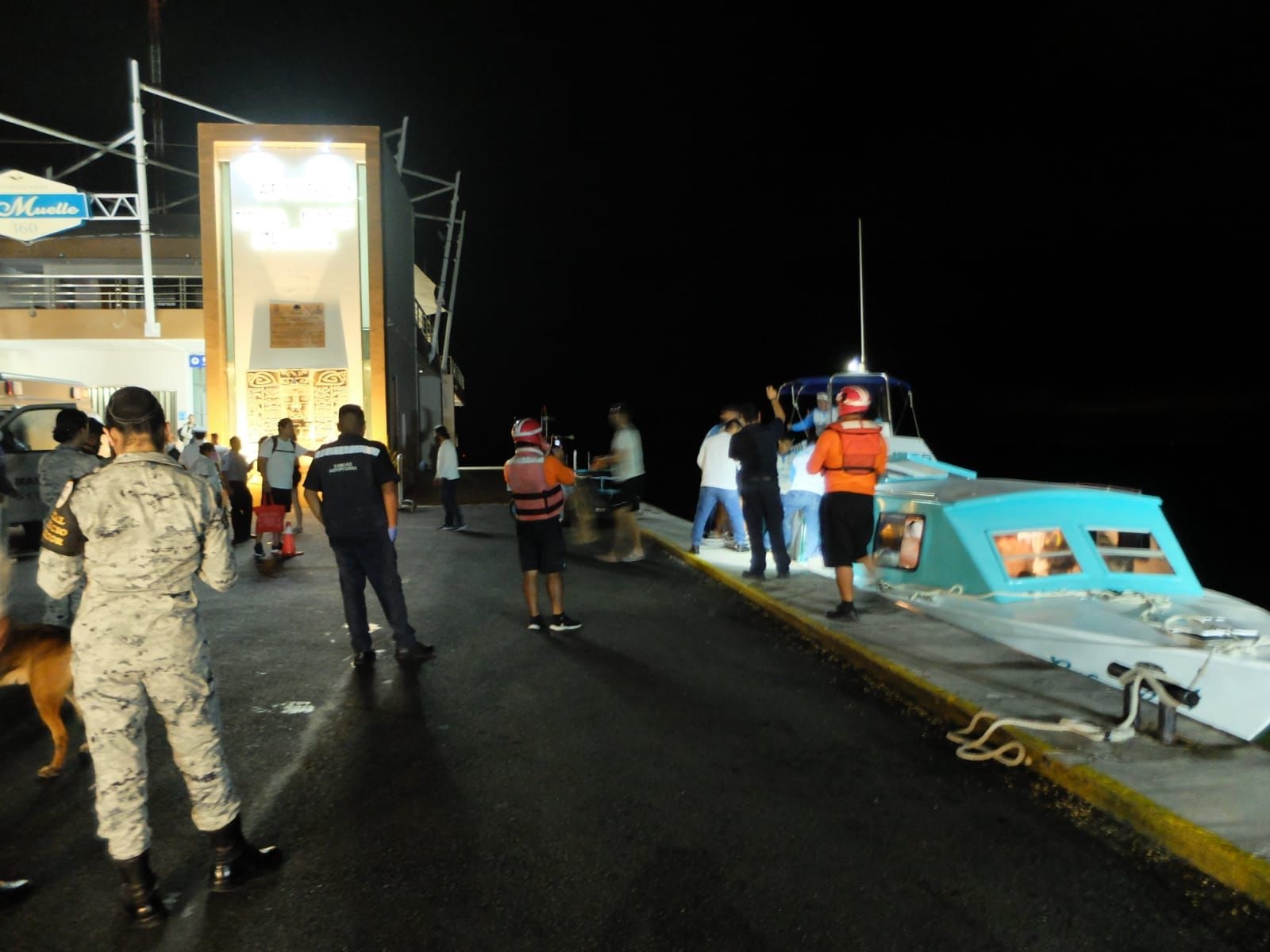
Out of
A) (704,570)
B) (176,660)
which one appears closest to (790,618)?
(704,570)

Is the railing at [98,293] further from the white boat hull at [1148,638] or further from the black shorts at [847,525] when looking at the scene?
the white boat hull at [1148,638]

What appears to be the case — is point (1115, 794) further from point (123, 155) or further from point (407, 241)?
point (407, 241)

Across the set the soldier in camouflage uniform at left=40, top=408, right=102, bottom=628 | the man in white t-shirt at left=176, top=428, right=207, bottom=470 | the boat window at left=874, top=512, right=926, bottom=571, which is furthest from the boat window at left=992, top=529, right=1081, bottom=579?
the man in white t-shirt at left=176, top=428, right=207, bottom=470

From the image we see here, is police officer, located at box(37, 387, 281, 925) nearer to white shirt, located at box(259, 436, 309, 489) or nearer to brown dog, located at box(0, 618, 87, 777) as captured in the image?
brown dog, located at box(0, 618, 87, 777)

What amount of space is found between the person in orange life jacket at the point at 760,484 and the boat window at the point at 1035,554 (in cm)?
248

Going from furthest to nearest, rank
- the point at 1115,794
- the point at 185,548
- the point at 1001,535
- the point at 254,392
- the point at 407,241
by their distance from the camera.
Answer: the point at 407,241 < the point at 254,392 < the point at 1001,535 < the point at 1115,794 < the point at 185,548

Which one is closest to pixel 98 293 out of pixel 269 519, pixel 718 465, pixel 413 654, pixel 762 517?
pixel 269 519

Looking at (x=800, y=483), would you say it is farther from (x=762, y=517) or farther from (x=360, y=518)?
(x=360, y=518)

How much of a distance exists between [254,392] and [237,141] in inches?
214

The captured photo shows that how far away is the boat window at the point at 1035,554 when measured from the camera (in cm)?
729

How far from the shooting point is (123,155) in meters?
19.2

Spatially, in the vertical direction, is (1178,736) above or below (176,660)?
below

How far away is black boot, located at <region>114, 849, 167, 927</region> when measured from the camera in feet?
10.3

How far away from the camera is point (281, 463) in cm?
1184
